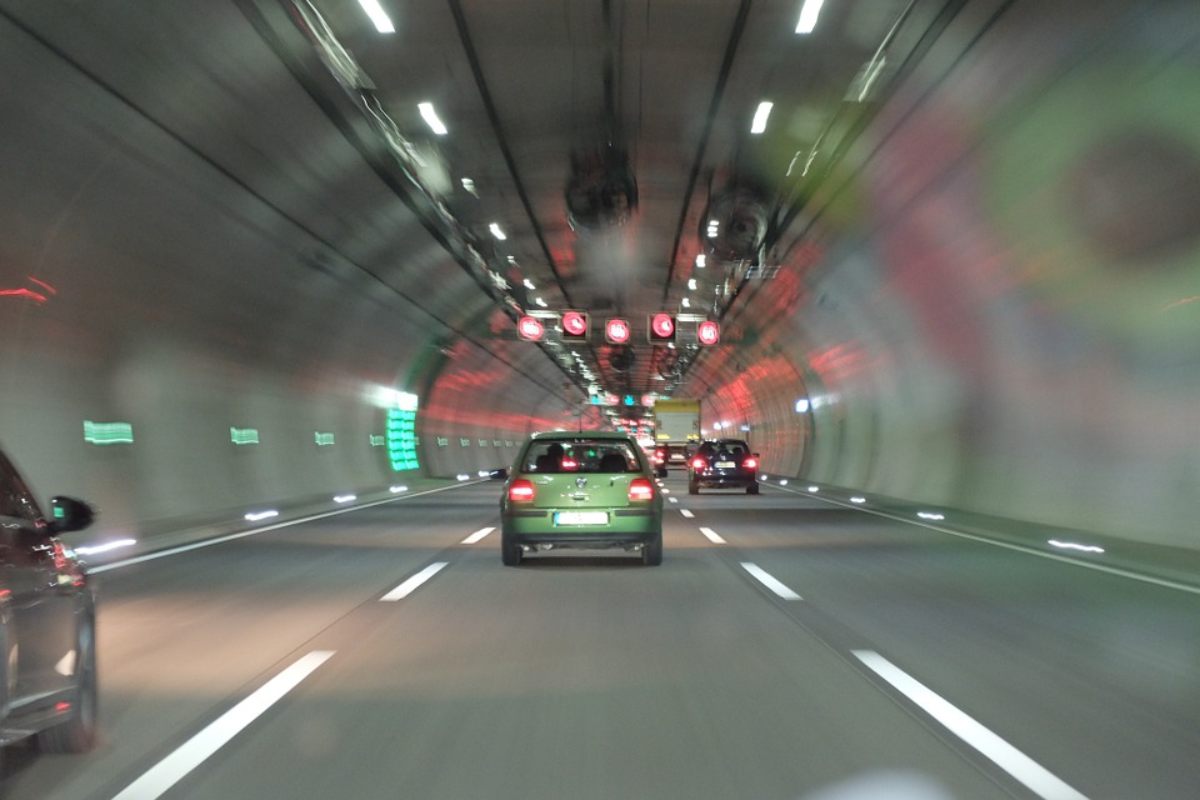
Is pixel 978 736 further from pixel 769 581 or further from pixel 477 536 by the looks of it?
pixel 477 536

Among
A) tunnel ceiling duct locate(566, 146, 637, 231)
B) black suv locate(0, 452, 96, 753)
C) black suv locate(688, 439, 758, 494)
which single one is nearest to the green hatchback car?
tunnel ceiling duct locate(566, 146, 637, 231)

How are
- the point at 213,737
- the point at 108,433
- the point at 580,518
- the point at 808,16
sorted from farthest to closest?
the point at 108,433, the point at 808,16, the point at 580,518, the point at 213,737

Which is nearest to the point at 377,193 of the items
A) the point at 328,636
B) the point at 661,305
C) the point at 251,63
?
the point at 251,63

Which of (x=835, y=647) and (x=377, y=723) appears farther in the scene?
(x=835, y=647)

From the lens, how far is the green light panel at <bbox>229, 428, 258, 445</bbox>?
28028mm

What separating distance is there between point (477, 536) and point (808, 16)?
933 cm

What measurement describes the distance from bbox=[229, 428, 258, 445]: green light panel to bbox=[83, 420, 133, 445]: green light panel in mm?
5972

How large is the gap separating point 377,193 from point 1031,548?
1222cm

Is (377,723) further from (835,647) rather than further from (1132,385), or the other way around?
(1132,385)

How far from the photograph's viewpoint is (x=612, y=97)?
20688 mm

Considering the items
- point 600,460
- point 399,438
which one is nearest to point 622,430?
point 600,460

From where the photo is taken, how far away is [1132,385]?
18.9 m

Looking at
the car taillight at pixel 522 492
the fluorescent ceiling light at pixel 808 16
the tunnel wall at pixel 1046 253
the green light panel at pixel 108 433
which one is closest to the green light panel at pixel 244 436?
the green light panel at pixel 108 433

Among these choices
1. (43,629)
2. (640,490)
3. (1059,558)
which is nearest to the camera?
(43,629)
